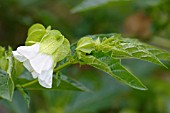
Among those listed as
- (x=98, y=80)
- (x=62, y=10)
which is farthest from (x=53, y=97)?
(x=62, y=10)

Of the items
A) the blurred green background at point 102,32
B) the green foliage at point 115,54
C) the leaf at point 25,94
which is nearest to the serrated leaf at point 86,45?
the green foliage at point 115,54

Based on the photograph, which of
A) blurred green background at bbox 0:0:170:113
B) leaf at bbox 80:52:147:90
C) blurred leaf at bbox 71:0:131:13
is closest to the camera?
leaf at bbox 80:52:147:90

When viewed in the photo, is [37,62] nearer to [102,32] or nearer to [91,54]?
[91,54]

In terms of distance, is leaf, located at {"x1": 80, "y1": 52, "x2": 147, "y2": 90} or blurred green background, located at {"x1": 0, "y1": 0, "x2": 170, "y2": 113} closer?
leaf, located at {"x1": 80, "y1": 52, "x2": 147, "y2": 90}

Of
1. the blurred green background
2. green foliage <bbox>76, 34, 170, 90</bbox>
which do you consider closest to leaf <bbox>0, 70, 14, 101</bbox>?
green foliage <bbox>76, 34, 170, 90</bbox>

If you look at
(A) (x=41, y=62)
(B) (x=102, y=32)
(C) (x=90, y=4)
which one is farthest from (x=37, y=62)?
(B) (x=102, y=32)

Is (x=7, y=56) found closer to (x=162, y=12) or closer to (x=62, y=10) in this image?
(x=162, y=12)

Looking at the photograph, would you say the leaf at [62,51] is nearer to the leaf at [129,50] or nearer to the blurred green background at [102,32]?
the leaf at [129,50]

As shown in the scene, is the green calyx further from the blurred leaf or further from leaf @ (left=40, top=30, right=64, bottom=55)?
the blurred leaf

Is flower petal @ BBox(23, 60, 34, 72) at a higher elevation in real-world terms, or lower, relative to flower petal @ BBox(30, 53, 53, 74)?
lower
